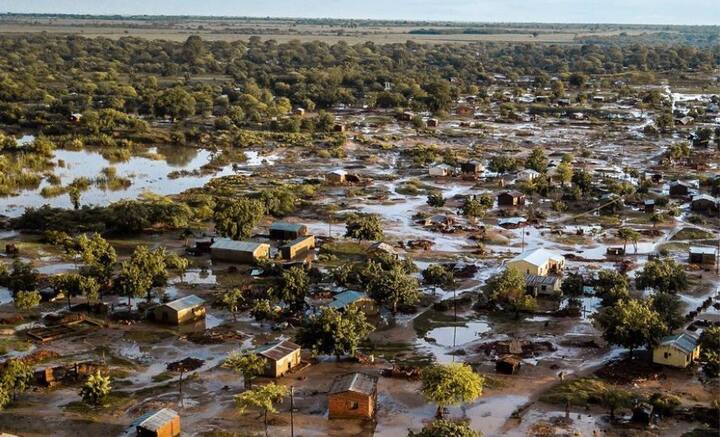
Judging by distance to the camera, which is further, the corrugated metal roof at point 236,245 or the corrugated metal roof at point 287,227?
the corrugated metal roof at point 287,227

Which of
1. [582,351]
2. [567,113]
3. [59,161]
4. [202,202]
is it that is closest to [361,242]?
[202,202]

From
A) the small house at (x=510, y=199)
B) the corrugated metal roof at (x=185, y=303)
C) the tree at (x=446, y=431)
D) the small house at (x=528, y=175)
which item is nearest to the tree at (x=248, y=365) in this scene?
the corrugated metal roof at (x=185, y=303)

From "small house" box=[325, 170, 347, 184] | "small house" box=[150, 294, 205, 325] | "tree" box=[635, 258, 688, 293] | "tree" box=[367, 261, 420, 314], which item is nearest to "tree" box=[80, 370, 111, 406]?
"small house" box=[150, 294, 205, 325]

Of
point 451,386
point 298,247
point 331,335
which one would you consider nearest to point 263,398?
point 331,335

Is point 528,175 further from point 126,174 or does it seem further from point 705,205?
point 126,174

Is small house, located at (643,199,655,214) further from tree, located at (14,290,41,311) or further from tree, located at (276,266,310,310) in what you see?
tree, located at (14,290,41,311)

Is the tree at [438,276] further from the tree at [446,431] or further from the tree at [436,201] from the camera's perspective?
the tree at [436,201]
